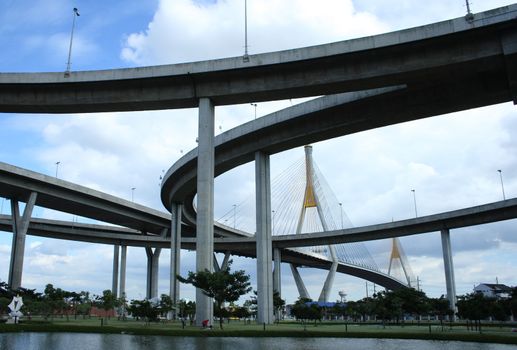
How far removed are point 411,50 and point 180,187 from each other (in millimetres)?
36633

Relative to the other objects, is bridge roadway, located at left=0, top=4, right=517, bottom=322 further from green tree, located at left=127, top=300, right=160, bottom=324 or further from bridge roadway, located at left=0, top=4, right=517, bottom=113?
green tree, located at left=127, top=300, right=160, bottom=324

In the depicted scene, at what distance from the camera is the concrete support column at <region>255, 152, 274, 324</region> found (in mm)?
49406

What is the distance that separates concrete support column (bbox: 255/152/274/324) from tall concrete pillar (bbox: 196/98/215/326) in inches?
596

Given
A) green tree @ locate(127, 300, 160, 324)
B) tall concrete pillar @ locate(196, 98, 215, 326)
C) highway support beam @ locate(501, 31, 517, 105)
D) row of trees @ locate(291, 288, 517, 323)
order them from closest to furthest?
highway support beam @ locate(501, 31, 517, 105), tall concrete pillar @ locate(196, 98, 215, 326), row of trees @ locate(291, 288, 517, 323), green tree @ locate(127, 300, 160, 324)

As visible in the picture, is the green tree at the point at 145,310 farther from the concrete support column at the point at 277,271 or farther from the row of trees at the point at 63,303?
the concrete support column at the point at 277,271

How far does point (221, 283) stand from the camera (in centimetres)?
3161

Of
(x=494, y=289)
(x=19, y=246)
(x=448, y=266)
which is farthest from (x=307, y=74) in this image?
(x=494, y=289)

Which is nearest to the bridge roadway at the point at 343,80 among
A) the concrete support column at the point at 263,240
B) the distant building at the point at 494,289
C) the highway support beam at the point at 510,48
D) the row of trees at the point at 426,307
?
the highway support beam at the point at 510,48

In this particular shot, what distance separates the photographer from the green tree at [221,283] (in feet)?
103

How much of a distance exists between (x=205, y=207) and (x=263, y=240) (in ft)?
57.6

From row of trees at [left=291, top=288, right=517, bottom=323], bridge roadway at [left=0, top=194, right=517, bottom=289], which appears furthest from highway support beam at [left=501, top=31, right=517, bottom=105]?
bridge roadway at [left=0, top=194, right=517, bottom=289]

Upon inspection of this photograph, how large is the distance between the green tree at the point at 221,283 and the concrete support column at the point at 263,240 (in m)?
15.5

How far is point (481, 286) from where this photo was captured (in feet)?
409

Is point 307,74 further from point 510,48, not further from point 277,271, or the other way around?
point 277,271
